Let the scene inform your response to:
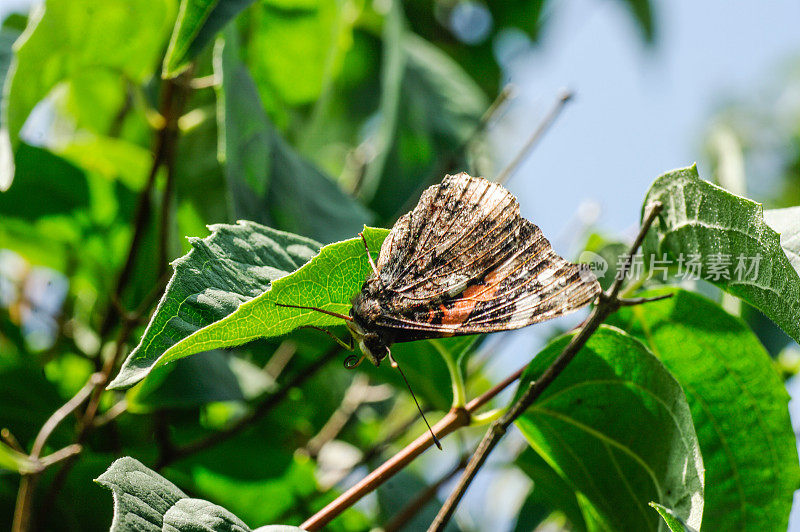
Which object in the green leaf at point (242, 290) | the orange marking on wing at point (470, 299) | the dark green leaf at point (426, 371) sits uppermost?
the orange marking on wing at point (470, 299)

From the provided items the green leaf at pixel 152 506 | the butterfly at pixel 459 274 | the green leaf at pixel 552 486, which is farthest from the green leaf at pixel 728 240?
the green leaf at pixel 152 506

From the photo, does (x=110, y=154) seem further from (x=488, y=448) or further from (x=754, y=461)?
(x=754, y=461)

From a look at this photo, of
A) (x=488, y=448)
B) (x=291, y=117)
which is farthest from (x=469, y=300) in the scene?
(x=291, y=117)

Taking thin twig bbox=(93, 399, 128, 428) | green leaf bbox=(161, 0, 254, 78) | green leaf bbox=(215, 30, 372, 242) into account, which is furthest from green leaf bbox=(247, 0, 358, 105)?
thin twig bbox=(93, 399, 128, 428)

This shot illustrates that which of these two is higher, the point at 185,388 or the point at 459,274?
the point at 459,274

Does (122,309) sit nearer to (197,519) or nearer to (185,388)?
(185,388)

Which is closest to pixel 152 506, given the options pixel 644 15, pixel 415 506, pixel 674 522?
pixel 674 522

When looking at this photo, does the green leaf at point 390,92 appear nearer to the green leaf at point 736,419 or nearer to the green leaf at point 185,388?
the green leaf at point 185,388
